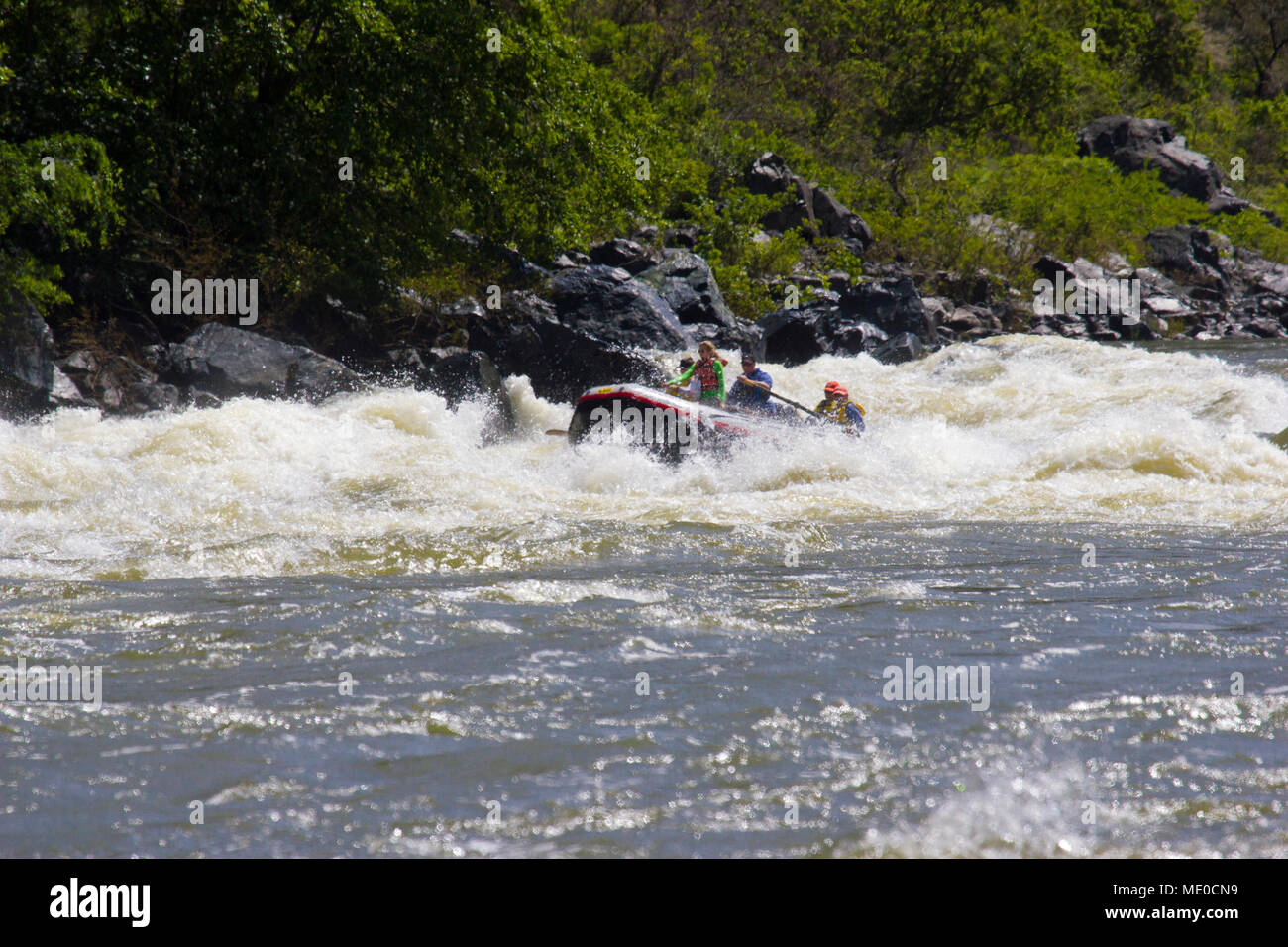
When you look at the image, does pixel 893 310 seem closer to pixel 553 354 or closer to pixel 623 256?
pixel 623 256

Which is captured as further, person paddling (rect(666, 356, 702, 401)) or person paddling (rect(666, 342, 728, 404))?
person paddling (rect(666, 342, 728, 404))

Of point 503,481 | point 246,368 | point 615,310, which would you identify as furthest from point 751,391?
point 246,368

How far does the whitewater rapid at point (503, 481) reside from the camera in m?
7.61

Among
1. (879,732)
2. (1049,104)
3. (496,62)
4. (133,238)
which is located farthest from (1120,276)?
(879,732)

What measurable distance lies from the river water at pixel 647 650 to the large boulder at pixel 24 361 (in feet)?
8.11

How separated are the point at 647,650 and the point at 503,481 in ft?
16.2

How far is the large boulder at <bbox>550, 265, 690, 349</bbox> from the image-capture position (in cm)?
1709

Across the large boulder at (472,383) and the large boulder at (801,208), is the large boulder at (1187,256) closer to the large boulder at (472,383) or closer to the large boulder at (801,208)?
the large boulder at (801,208)

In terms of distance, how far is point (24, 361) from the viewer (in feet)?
41.9

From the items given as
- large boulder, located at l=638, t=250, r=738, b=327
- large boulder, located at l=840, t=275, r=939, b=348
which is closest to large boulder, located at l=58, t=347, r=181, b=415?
large boulder, located at l=638, t=250, r=738, b=327

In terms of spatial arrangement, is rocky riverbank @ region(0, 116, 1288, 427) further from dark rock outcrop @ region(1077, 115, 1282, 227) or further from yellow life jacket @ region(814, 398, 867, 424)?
dark rock outcrop @ region(1077, 115, 1282, 227)

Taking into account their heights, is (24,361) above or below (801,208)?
below

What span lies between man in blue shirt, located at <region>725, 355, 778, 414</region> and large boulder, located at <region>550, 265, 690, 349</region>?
3629mm

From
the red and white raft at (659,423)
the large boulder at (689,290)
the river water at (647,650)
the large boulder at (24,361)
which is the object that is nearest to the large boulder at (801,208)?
the large boulder at (689,290)
